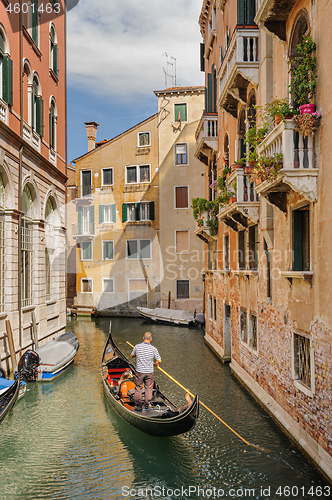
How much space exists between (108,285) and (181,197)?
6725 mm

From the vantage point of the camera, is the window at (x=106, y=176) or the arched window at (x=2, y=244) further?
the window at (x=106, y=176)

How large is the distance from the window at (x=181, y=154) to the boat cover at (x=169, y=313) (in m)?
8.39

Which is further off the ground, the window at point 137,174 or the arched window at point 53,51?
the arched window at point 53,51

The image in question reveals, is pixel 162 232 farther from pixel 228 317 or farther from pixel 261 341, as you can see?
pixel 261 341

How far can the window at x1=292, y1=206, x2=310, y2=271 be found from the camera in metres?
6.38

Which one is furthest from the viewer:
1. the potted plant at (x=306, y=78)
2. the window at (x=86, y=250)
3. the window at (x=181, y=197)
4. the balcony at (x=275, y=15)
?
the window at (x=86, y=250)

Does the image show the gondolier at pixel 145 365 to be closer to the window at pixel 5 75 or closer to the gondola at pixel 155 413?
the gondola at pixel 155 413

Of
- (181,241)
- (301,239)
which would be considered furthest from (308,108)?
(181,241)

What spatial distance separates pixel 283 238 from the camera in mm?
7039

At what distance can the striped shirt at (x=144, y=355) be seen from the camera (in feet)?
23.4

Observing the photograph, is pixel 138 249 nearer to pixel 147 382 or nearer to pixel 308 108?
pixel 147 382

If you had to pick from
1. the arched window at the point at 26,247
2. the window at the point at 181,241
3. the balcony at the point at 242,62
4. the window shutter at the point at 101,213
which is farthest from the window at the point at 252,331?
the window shutter at the point at 101,213

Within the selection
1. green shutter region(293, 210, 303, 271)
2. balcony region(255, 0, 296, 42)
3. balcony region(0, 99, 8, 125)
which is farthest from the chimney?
green shutter region(293, 210, 303, 271)

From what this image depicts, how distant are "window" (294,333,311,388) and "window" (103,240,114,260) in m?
19.8
